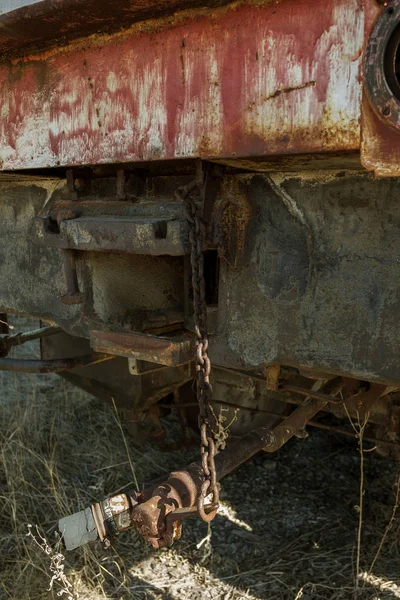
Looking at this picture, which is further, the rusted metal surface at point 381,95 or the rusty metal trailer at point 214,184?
the rusty metal trailer at point 214,184

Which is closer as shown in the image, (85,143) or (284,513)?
(85,143)

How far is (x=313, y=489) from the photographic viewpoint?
2.91 m

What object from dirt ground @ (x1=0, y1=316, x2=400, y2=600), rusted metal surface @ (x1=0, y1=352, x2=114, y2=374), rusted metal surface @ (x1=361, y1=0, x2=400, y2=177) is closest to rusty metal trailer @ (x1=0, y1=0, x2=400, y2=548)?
rusted metal surface @ (x1=361, y1=0, x2=400, y2=177)

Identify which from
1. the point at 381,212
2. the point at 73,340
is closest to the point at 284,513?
the point at 73,340

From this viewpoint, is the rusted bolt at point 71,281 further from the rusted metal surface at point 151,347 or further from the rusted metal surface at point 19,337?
the rusted metal surface at point 19,337

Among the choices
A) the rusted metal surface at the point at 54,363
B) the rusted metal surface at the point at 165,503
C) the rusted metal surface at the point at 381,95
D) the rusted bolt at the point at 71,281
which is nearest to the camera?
the rusted metal surface at the point at 381,95

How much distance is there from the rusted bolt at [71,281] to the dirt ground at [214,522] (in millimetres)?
1068

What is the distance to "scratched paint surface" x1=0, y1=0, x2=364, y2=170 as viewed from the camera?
1.11m

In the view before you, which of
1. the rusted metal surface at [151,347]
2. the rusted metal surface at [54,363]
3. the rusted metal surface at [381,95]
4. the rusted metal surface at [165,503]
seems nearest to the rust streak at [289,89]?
Answer: the rusted metal surface at [381,95]

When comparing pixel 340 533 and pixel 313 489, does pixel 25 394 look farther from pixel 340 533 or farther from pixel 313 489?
pixel 340 533

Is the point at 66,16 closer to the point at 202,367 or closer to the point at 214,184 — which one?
the point at 214,184

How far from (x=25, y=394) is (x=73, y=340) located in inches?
48.3

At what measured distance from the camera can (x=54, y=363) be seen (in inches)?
92.7

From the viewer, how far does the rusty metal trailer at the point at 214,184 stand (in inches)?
44.9
